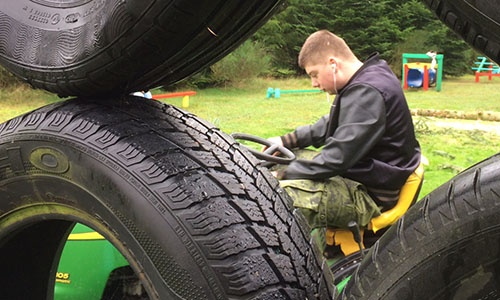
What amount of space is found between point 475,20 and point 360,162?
151 centimetres

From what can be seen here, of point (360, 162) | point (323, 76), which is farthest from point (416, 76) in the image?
point (360, 162)

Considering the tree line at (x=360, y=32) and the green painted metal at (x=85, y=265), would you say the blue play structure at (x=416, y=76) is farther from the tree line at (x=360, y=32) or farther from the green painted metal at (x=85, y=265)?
the green painted metal at (x=85, y=265)

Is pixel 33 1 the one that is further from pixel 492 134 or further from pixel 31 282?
pixel 492 134

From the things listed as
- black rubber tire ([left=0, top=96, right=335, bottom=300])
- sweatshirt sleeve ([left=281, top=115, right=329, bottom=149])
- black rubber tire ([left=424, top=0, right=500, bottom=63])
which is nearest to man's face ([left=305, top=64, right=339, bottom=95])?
sweatshirt sleeve ([left=281, top=115, right=329, bottom=149])

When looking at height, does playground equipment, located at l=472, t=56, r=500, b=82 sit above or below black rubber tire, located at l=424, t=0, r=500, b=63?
below

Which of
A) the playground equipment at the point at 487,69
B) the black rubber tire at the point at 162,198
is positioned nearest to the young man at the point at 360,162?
the black rubber tire at the point at 162,198

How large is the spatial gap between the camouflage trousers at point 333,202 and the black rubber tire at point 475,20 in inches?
51.6

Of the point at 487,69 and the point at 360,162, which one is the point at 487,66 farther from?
the point at 360,162

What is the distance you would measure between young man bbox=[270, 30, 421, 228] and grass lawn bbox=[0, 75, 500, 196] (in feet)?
5.18

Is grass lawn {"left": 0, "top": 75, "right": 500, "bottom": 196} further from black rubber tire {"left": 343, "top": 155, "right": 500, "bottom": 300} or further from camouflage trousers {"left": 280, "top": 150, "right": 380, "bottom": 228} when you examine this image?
black rubber tire {"left": 343, "top": 155, "right": 500, "bottom": 300}

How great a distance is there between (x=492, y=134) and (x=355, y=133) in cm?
455

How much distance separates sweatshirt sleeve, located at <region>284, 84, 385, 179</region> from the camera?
2160mm

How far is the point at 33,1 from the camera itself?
110cm

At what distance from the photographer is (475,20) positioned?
77 cm
